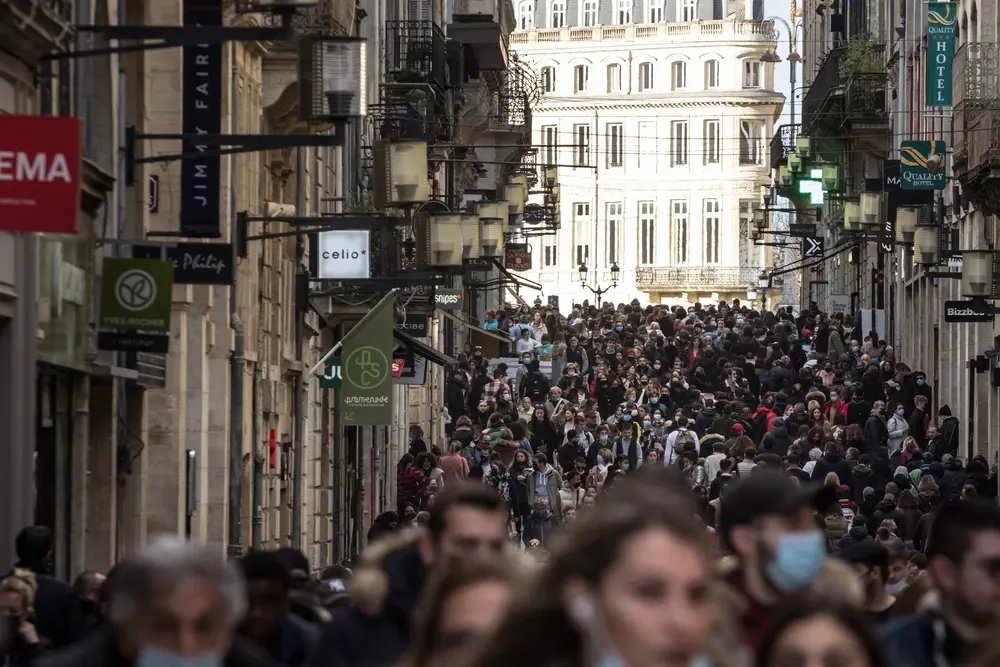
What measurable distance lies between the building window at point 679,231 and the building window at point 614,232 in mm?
2211

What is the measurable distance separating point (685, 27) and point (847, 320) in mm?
56925

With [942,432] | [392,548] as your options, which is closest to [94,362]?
[392,548]

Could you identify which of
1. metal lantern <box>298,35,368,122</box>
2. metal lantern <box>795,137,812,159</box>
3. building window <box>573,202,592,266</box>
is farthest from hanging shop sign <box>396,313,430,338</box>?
building window <box>573,202,592,266</box>

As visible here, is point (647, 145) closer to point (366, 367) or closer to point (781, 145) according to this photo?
point (781, 145)

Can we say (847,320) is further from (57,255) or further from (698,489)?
(57,255)

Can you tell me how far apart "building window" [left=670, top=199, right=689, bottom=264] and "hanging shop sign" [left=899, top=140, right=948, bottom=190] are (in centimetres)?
6947

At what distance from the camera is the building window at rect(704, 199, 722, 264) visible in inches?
4240

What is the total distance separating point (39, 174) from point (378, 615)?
223 inches

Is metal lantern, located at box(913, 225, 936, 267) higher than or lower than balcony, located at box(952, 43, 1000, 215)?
lower

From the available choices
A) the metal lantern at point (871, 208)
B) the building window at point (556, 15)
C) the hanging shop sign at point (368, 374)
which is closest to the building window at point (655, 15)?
the building window at point (556, 15)

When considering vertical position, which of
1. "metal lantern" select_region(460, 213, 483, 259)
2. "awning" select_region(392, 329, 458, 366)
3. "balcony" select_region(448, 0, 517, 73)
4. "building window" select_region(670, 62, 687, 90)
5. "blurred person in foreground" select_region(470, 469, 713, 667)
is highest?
"building window" select_region(670, 62, 687, 90)

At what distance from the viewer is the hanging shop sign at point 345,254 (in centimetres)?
2592

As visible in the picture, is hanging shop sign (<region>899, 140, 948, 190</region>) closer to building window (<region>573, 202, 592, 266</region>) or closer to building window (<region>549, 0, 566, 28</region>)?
building window (<region>573, 202, 592, 266</region>)

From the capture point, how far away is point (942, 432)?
32.3m
